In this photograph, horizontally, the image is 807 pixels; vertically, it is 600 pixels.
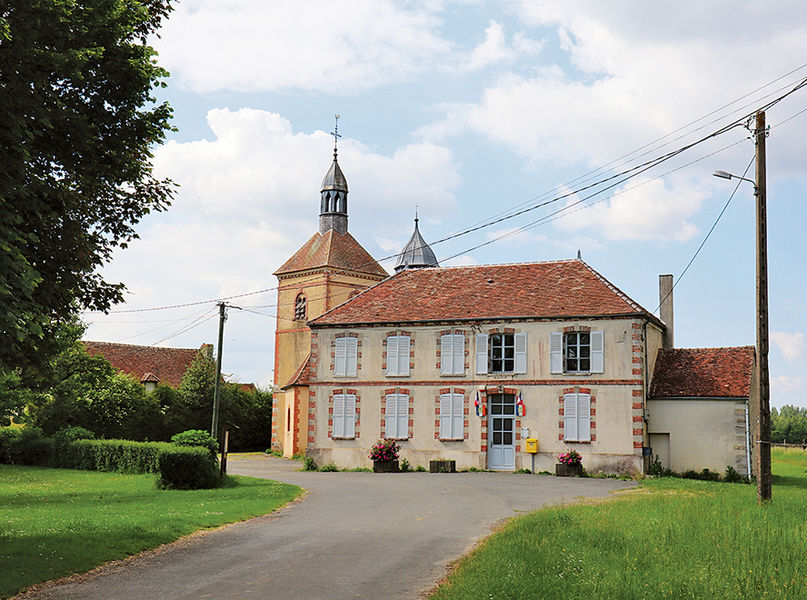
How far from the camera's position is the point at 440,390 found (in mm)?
34594

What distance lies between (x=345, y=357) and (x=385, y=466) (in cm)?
529

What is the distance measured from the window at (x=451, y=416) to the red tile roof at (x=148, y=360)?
1056 inches

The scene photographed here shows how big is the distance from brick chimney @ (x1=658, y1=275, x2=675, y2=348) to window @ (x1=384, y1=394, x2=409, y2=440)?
1151 cm

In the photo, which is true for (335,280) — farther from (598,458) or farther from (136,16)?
(136,16)

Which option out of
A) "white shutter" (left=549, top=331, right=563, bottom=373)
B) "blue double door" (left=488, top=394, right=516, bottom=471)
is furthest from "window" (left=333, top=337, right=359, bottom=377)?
"white shutter" (left=549, top=331, right=563, bottom=373)

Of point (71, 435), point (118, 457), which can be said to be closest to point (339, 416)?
point (118, 457)

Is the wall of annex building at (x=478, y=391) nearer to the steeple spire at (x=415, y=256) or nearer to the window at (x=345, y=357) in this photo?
the window at (x=345, y=357)

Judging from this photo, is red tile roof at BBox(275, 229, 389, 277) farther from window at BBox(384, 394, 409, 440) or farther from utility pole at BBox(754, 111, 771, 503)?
utility pole at BBox(754, 111, 771, 503)

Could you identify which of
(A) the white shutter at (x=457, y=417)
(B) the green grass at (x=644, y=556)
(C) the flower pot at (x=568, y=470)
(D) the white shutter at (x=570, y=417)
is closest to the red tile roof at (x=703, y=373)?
(D) the white shutter at (x=570, y=417)

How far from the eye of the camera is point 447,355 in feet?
114

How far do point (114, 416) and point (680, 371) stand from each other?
29.8 m

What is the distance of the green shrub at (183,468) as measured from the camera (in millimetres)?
24750

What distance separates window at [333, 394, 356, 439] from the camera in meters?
35.8

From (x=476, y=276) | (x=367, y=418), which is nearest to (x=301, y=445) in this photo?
(x=367, y=418)
